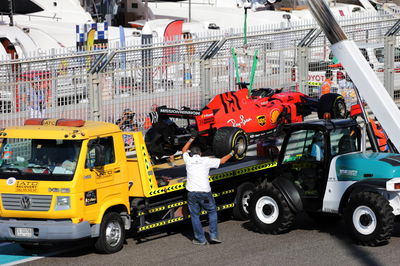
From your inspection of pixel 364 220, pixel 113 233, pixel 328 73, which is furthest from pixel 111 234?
pixel 328 73

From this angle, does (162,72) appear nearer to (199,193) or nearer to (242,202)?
(242,202)

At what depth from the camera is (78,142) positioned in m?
10.2

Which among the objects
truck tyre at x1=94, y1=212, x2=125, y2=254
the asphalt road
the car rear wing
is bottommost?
the asphalt road

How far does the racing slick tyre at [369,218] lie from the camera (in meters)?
10.1

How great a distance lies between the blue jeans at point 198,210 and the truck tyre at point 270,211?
0.74 meters

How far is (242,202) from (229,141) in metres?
1.01

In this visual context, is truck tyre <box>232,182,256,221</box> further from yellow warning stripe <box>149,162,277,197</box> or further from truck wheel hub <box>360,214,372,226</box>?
truck wheel hub <box>360,214,372,226</box>

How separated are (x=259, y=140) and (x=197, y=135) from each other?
56.7 inches

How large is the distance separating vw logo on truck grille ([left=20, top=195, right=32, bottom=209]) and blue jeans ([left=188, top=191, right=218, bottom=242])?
89.3 inches

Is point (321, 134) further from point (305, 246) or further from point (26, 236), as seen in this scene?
point (26, 236)

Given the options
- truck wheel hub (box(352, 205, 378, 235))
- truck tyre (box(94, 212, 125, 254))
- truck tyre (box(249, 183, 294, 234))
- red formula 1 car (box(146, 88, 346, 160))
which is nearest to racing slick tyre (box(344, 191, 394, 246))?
truck wheel hub (box(352, 205, 378, 235))

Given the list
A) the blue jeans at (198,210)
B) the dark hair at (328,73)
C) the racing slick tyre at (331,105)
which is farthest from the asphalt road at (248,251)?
the dark hair at (328,73)

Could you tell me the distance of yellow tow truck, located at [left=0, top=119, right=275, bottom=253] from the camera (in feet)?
32.8

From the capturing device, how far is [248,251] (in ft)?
34.3
